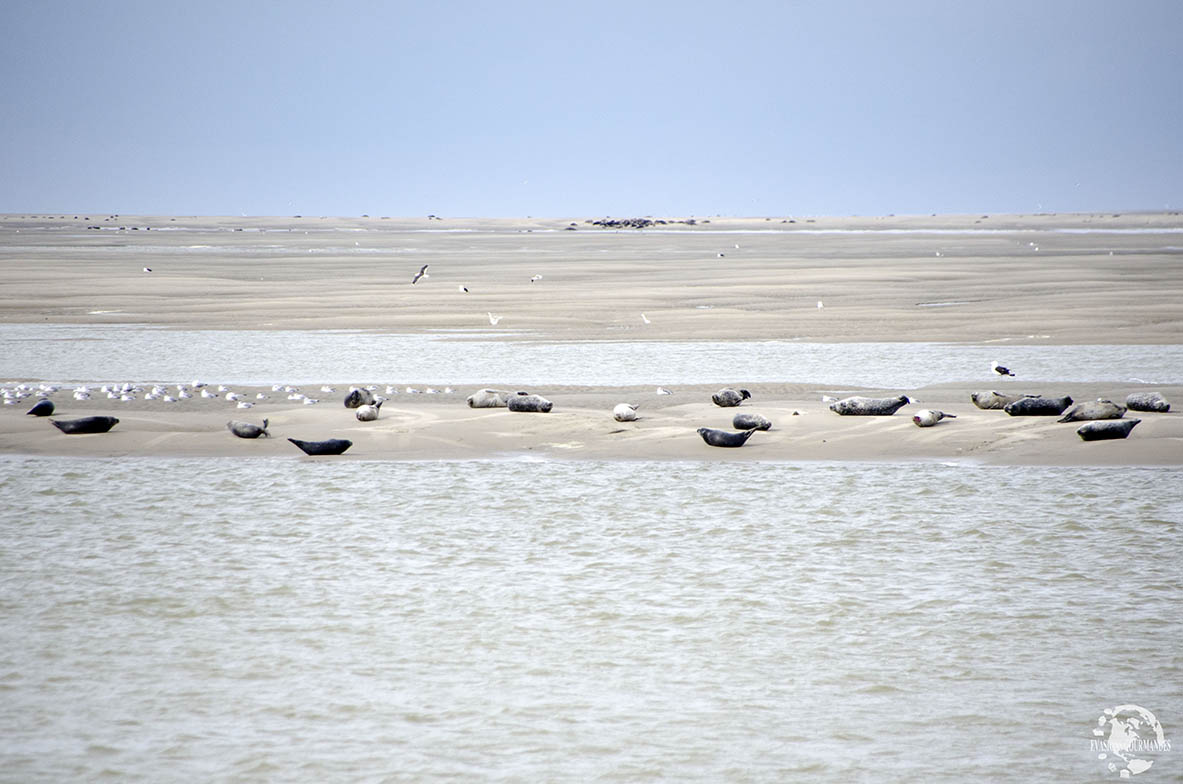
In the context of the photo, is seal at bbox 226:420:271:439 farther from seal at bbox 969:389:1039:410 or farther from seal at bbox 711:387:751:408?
seal at bbox 969:389:1039:410

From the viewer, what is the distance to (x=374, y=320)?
28469 millimetres

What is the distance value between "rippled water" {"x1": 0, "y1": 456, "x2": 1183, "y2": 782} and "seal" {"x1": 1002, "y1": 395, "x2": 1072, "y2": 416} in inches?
108

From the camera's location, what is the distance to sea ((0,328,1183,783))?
17.8 feet

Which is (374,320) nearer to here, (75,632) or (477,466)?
(477,466)

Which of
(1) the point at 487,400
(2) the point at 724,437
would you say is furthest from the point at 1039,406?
(1) the point at 487,400

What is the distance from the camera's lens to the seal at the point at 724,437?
42.8 feet

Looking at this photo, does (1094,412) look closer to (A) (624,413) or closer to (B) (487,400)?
(A) (624,413)

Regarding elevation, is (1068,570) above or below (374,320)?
below

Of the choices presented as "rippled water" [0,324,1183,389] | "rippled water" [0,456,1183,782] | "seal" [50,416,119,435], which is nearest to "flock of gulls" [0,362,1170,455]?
"seal" [50,416,119,435]

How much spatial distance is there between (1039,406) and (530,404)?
18.2 ft

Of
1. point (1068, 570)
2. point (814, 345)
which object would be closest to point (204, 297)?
point (814, 345)

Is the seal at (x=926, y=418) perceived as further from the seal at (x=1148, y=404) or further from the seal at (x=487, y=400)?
the seal at (x=487, y=400)

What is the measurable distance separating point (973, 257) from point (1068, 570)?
154 ft

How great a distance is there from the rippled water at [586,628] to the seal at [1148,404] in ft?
10.9
